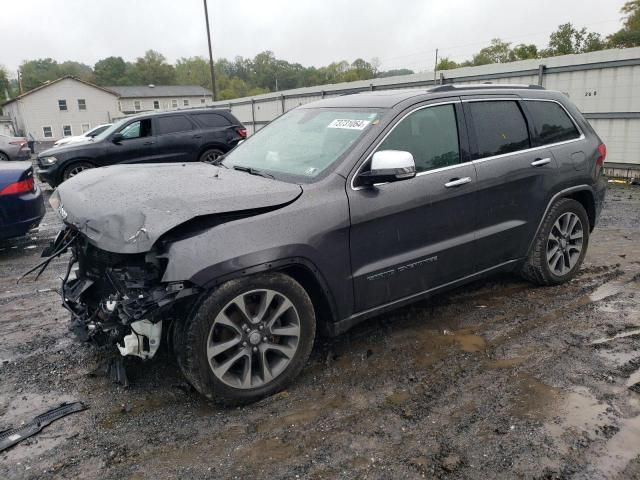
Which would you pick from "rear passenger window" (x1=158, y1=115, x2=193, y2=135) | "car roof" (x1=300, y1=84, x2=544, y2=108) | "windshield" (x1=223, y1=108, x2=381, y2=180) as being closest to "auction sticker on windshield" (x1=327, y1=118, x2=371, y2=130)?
"windshield" (x1=223, y1=108, x2=381, y2=180)

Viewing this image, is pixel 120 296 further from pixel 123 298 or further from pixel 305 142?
pixel 305 142

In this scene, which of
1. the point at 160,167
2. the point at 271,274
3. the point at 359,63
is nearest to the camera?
the point at 271,274

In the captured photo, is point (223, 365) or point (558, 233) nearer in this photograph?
point (223, 365)

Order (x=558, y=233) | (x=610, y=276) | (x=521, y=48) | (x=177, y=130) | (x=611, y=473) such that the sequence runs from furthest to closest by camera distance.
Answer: (x=521, y=48) → (x=177, y=130) → (x=610, y=276) → (x=558, y=233) → (x=611, y=473)

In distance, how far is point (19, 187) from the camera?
620 centimetres

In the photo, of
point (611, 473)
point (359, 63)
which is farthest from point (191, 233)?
point (359, 63)

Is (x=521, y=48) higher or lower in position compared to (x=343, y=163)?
higher

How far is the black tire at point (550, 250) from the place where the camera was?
14.7 ft

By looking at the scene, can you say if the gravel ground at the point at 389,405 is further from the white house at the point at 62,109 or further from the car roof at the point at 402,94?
the white house at the point at 62,109

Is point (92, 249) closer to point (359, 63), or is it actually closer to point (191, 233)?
point (191, 233)

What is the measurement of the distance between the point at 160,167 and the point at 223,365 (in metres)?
1.78

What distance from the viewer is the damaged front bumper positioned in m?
2.70

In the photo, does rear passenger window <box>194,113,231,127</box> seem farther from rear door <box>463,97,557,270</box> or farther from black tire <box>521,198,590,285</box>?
black tire <box>521,198,590,285</box>

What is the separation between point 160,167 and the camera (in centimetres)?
393
